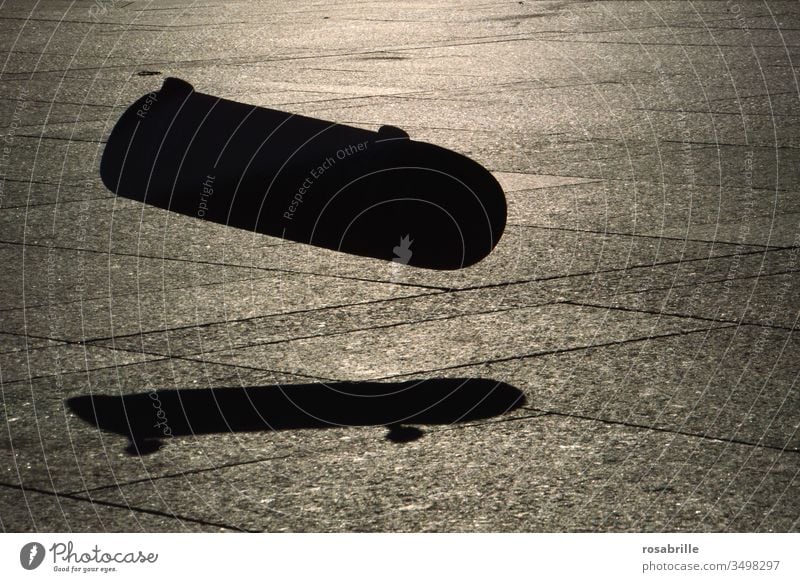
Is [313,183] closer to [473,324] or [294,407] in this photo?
[473,324]

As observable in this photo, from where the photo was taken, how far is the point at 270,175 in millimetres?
6500

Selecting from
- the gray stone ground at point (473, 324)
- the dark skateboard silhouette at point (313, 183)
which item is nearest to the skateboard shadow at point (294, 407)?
the gray stone ground at point (473, 324)

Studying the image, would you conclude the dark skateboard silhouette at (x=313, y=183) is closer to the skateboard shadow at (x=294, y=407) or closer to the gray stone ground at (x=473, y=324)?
the gray stone ground at (x=473, y=324)

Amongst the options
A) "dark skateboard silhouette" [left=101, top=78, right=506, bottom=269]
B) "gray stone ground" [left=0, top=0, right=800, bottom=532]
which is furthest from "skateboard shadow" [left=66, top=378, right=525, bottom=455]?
"dark skateboard silhouette" [left=101, top=78, right=506, bottom=269]

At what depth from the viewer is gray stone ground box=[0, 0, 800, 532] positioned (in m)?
3.76

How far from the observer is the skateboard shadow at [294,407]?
13.9ft

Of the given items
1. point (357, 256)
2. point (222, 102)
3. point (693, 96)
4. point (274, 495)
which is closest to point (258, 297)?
point (357, 256)

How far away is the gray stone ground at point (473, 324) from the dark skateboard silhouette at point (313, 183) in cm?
17

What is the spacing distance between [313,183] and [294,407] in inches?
87.9

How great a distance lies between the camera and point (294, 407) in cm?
439

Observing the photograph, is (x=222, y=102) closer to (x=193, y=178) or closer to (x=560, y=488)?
(x=193, y=178)

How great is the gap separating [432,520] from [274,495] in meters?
0.56

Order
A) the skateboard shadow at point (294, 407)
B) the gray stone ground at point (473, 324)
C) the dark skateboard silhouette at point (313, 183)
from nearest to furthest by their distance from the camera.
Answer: the gray stone ground at point (473, 324)
the skateboard shadow at point (294, 407)
the dark skateboard silhouette at point (313, 183)

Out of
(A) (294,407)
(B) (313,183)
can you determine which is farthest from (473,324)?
(B) (313,183)
